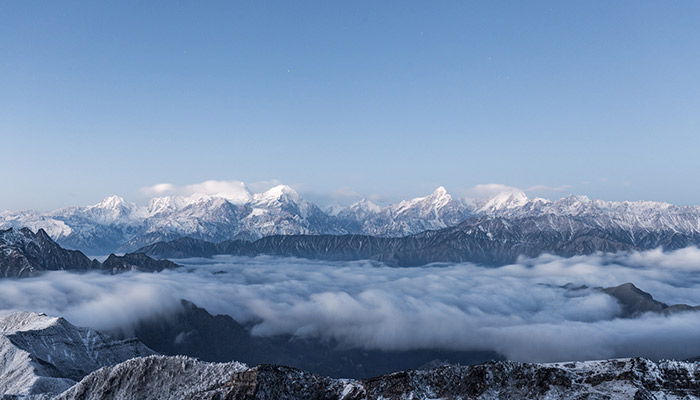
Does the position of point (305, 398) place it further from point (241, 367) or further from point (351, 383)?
point (241, 367)

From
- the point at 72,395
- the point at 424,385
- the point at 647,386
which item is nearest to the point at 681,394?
the point at 647,386

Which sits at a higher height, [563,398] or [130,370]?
[563,398]

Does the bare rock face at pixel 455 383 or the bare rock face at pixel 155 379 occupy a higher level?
the bare rock face at pixel 455 383

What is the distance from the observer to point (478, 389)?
11081cm

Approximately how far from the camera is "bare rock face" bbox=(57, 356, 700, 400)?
10362 centimetres

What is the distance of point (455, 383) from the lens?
115 metres

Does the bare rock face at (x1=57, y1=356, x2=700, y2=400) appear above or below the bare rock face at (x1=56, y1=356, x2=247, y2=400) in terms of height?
above

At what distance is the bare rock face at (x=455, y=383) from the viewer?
104m

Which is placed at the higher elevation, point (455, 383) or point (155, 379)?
point (455, 383)

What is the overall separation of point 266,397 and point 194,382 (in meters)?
30.8

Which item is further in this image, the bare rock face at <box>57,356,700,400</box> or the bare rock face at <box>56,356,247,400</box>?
the bare rock face at <box>56,356,247,400</box>

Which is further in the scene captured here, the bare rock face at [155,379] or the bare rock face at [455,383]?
the bare rock face at [155,379]

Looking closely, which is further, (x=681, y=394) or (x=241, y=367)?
(x=241, y=367)

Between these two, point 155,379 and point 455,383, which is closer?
point 455,383
